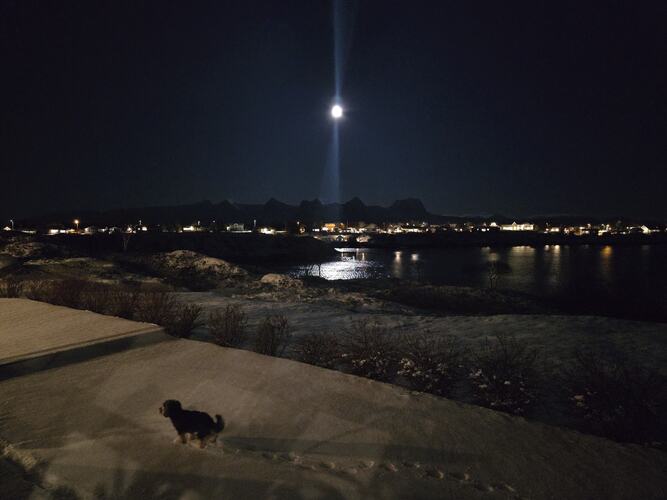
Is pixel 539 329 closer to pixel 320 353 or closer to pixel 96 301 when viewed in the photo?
pixel 320 353

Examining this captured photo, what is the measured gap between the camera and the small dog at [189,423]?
412 centimetres

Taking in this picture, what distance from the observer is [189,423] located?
4.15m

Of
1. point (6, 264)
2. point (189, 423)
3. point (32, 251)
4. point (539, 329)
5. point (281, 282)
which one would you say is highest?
point (189, 423)

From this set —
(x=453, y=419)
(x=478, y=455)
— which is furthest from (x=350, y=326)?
(x=478, y=455)

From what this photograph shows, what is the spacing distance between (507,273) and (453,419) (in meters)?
42.7

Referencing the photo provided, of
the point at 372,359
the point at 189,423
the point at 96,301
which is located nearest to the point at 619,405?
the point at 372,359

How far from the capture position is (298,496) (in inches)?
132

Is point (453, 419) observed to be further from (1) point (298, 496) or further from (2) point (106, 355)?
(2) point (106, 355)

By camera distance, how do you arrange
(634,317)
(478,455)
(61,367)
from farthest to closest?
1. (634,317)
2. (61,367)
3. (478,455)

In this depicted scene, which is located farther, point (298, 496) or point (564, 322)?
point (564, 322)

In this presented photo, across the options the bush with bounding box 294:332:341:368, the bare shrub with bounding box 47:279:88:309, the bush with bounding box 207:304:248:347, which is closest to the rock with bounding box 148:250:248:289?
the bare shrub with bounding box 47:279:88:309

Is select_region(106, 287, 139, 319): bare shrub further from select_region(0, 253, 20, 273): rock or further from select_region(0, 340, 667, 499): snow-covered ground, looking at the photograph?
select_region(0, 253, 20, 273): rock

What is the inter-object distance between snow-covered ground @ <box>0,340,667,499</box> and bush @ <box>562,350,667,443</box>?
1.48ft

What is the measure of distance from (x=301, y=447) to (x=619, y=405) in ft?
12.0
